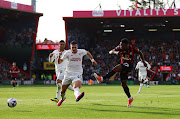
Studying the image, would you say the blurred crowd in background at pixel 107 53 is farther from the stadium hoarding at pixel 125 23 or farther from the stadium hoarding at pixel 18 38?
the stadium hoarding at pixel 125 23

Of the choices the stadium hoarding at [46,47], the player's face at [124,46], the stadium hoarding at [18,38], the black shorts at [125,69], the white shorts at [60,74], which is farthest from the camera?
the stadium hoarding at [46,47]

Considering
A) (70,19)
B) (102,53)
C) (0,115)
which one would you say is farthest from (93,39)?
(0,115)

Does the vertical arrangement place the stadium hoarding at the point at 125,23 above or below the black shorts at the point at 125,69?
above

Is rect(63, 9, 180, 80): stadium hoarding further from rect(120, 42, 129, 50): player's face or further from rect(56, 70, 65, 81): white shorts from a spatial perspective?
rect(120, 42, 129, 50): player's face

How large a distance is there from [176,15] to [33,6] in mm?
19138

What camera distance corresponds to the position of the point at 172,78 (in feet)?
158

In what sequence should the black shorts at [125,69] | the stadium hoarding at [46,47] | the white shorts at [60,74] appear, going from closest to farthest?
1. the black shorts at [125,69]
2. the white shorts at [60,74]
3. the stadium hoarding at [46,47]

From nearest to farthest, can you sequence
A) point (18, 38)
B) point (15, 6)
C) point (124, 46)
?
point (124, 46) → point (15, 6) → point (18, 38)

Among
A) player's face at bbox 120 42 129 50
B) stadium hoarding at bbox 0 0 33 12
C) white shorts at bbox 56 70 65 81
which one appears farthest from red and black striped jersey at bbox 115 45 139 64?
stadium hoarding at bbox 0 0 33 12

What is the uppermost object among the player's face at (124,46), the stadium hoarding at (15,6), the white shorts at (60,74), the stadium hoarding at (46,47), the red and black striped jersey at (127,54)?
the stadium hoarding at (15,6)

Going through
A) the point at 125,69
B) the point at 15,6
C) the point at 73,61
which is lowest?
the point at 125,69

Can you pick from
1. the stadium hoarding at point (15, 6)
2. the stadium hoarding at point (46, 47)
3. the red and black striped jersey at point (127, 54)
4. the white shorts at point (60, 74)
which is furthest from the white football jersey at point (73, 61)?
the stadium hoarding at point (46, 47)

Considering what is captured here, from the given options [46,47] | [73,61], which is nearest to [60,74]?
[73,61]

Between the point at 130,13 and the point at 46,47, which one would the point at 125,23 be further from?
the point at 46,47
